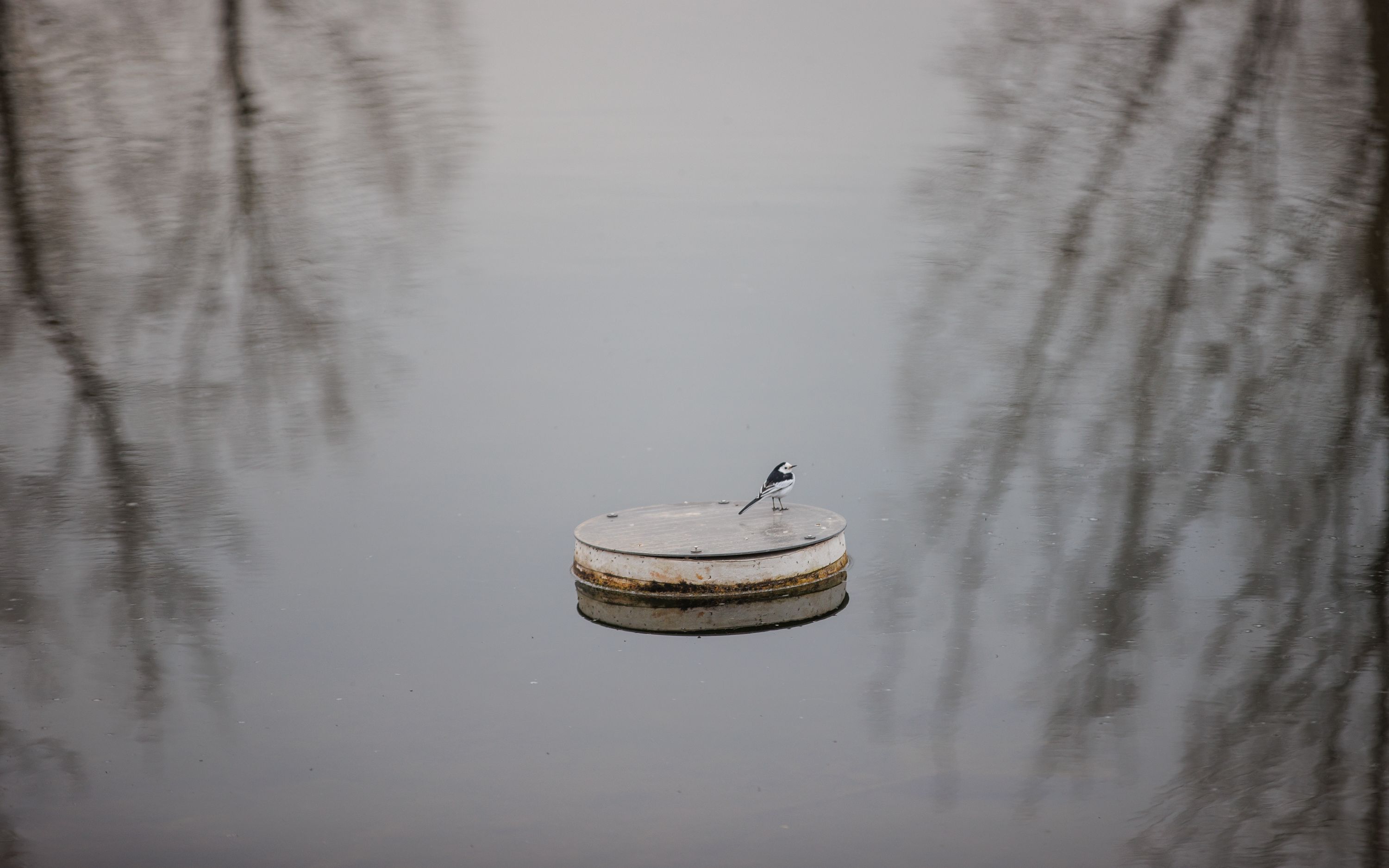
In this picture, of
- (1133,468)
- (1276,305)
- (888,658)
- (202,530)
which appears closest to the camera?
(888,658)

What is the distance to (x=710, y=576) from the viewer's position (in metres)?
5.91

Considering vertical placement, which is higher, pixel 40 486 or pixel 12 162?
pixel 12 162

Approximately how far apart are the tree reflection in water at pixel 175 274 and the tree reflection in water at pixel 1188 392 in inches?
131

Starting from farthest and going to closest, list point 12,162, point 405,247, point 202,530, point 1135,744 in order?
point 12,162, point 405,247, point 202,530, point 1135,744

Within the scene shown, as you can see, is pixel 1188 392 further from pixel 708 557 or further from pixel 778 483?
pixel 708 557

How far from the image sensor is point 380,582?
6.12 meters

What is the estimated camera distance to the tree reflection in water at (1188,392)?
199 inches

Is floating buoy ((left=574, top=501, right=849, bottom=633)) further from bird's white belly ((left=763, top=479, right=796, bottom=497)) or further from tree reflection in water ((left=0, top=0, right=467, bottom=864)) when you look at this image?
tree reflection in water ((left=0, top=0, right=467, bottom=864))

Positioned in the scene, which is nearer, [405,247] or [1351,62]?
[405,247]

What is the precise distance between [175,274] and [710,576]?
5.28 metres

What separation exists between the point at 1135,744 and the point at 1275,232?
6189 millimetres

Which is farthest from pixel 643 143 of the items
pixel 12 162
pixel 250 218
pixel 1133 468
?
pixel 1133 468

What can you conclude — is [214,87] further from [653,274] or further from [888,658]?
[888,658]

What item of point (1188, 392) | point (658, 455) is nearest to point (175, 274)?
point (658, 455)
